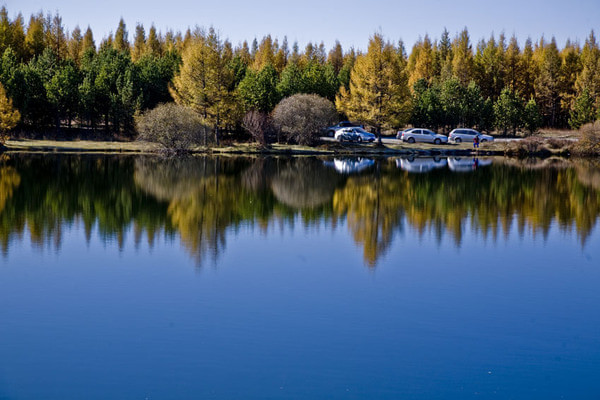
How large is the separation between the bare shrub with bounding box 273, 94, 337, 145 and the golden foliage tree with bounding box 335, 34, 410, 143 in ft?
12.3

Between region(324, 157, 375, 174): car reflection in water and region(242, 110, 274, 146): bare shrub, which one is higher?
region(242, 110, 274, 146): bare shrub

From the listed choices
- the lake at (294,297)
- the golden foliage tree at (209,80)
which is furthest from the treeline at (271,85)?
the lake at (294,297)

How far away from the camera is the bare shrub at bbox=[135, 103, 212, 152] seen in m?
56.9

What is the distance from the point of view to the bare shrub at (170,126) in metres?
56.9

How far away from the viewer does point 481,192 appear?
32406mm

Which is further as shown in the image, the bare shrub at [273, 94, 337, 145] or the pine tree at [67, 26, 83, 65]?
the pine tree at [67, 26, 83, 65]

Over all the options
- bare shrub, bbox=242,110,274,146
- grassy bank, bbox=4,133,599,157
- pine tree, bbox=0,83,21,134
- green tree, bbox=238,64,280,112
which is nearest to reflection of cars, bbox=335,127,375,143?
grassy bank, bbox=4,133,599,157

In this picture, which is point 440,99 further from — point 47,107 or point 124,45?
point 124,45

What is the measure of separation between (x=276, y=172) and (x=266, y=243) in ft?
76.3

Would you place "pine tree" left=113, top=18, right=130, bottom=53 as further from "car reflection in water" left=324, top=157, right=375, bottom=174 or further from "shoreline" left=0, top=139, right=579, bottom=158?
"car reflection in water" left=324, top=157, right=375, bottom=174

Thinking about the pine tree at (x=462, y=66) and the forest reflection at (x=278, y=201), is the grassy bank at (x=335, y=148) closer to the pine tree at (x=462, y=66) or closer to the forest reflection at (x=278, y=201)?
the forest reflection at (x=278, y=201)

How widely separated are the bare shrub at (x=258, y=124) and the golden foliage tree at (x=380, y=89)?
31.7ft

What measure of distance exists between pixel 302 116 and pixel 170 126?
13.5m

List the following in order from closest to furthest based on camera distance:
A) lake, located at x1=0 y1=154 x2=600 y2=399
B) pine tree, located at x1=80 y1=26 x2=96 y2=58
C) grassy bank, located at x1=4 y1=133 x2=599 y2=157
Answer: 1. lake, located at x1=0 y1=154 x2=600 y2=399
2. grassy bank, located at x1=4 y1=133 x2=599 y2=157
3. pine tree, located at x1=80 y1=26 x2=96 y2=58
